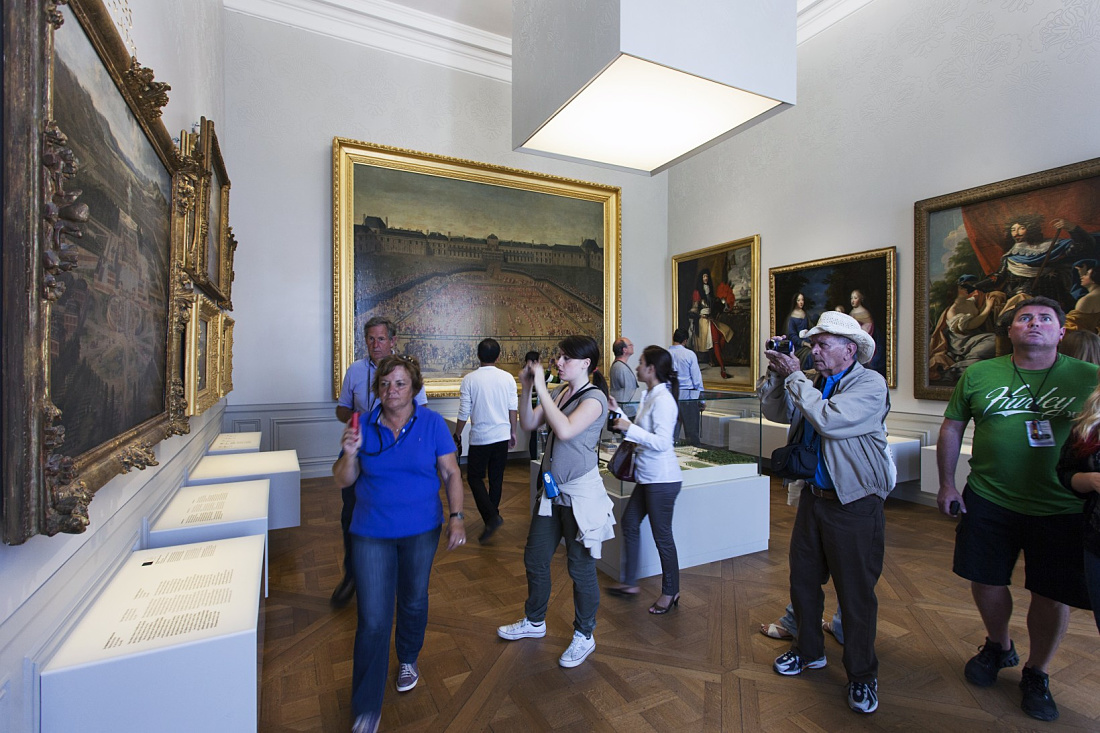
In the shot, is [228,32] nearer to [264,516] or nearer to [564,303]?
[564,303]

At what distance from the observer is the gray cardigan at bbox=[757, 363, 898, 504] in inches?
108

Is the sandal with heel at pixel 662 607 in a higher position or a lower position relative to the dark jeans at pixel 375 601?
lower

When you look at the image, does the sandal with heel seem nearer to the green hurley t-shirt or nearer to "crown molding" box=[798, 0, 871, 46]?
the green hurley t-shirt

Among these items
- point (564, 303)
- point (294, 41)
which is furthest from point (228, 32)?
point (564, 303)

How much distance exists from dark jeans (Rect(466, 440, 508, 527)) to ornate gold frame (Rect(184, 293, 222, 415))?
2.35 m

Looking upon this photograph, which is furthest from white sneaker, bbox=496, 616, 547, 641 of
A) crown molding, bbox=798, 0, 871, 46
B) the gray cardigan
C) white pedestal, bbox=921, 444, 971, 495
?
crown molding, bbox=798, 0, 871, 46

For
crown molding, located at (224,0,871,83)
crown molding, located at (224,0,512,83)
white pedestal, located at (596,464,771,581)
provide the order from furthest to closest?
crown molding, located at (224,0,512,83), crown molding, located at (224,0,871,83), white pedestal, located at (596,464,771,581)

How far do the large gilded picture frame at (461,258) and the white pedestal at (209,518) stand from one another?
511 cm

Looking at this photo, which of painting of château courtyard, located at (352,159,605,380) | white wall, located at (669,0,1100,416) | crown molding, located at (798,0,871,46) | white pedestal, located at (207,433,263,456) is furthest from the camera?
painting of château courtyard, located at (352,159,605,380)

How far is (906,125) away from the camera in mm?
7023

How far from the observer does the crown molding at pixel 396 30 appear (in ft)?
27.0

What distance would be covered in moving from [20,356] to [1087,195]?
25.6 feet

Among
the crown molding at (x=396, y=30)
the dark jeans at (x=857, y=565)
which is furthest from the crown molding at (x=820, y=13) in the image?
the dark jeans at (x=857, y=565)

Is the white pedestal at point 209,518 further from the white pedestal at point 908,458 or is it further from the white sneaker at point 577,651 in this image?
the white pedestal at point 908,458
